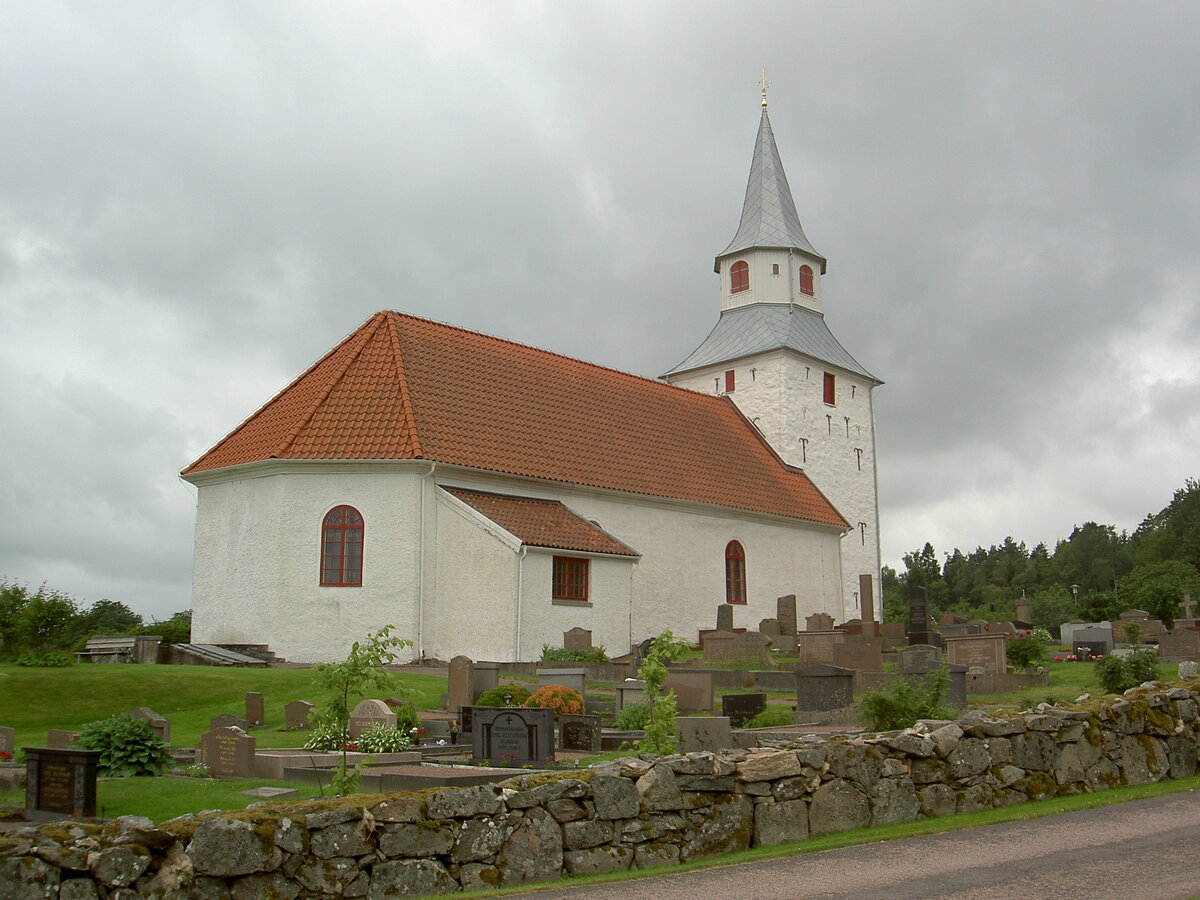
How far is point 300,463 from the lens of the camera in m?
24.2

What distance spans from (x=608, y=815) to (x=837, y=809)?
1908 millimetres

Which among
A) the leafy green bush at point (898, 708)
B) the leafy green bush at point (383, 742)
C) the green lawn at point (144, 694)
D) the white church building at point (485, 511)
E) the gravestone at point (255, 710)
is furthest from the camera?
the white church building at point (485, 511)

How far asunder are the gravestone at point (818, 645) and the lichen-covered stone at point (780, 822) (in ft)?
48.3

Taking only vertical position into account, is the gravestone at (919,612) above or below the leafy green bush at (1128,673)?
above

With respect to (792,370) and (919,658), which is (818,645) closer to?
(919,658)

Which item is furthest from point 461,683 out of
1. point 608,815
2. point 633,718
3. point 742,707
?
point 608,815

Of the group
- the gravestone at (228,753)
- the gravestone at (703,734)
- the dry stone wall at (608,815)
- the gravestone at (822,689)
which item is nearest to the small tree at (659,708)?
the gravestone at (703,734)

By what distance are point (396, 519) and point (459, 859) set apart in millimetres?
17355

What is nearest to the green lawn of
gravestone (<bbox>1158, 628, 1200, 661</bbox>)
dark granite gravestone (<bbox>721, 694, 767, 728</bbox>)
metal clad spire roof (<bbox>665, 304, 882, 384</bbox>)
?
dark granite gravestone (<bbox>721, 694, 767, 728</bbox>)

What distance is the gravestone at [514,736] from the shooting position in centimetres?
1164

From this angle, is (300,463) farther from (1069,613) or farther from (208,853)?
(1069,613)

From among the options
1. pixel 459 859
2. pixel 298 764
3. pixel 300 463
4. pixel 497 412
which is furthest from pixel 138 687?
pixel 459 859

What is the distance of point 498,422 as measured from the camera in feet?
89.6

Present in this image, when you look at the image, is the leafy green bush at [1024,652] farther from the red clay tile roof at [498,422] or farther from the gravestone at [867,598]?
the gravestone at [867,598]
